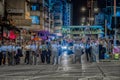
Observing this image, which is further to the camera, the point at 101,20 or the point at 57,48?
the point at 101,20

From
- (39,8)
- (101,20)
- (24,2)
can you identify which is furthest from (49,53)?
(101,20)

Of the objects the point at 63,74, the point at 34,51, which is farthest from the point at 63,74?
the point at 34,51

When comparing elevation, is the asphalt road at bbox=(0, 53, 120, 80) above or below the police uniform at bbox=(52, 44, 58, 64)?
below

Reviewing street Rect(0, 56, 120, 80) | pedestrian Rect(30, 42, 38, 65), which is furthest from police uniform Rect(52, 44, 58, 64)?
street Rect(0, 56, 120, 80)

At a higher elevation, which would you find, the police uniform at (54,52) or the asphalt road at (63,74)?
the police uniform at (54,52)

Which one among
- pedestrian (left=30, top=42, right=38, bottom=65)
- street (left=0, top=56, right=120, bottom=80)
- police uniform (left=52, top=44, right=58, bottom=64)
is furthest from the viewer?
pedestrian (left=30, top=42, right=38, bottom=65)

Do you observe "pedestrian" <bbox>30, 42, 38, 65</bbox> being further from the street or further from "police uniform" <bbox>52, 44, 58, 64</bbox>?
the street

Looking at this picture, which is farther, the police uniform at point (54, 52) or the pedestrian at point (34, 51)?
the pedestrian at point (34, 51)

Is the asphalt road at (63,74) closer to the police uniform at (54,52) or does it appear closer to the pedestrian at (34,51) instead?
the police uniform at (54,52)

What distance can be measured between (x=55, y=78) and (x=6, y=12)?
32.9 meters

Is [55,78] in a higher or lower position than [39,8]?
lower

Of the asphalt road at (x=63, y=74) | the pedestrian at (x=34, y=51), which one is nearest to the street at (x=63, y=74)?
the asphalt road at (x=63, y=74)

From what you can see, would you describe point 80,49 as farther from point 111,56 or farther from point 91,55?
point 111,56

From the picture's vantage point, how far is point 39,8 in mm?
99500
